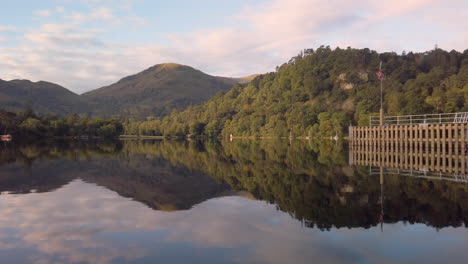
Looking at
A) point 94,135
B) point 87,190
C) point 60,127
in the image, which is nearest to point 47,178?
point 87,190

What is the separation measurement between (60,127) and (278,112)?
92055 millimetres

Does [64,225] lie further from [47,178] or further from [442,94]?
[442,94]

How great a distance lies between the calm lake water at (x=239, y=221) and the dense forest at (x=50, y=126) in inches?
5047

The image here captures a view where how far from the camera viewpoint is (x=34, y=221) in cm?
1387

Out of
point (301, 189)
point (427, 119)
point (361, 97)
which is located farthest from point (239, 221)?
point (361, 97)

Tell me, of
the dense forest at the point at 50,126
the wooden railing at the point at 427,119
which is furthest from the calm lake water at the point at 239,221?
the dense forest at the point at 50,126

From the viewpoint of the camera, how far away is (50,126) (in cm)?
14612

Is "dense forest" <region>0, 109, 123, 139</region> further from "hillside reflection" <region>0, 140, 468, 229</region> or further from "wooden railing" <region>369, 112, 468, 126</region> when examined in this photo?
"hillside reflection" <region>0, 140, 468, 229</region>

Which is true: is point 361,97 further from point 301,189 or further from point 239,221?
point 239,221

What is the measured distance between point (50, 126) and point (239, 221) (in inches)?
5874

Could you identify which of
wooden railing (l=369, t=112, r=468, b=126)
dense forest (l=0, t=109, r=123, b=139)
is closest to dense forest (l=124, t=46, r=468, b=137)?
wooden railing (l=369, t=112, r=468, b=126)

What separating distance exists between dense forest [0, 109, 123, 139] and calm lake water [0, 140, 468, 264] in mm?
128205

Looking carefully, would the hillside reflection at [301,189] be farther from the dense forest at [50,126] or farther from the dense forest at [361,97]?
the dense forest at [50,126]

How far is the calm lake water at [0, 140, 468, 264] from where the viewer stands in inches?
400
